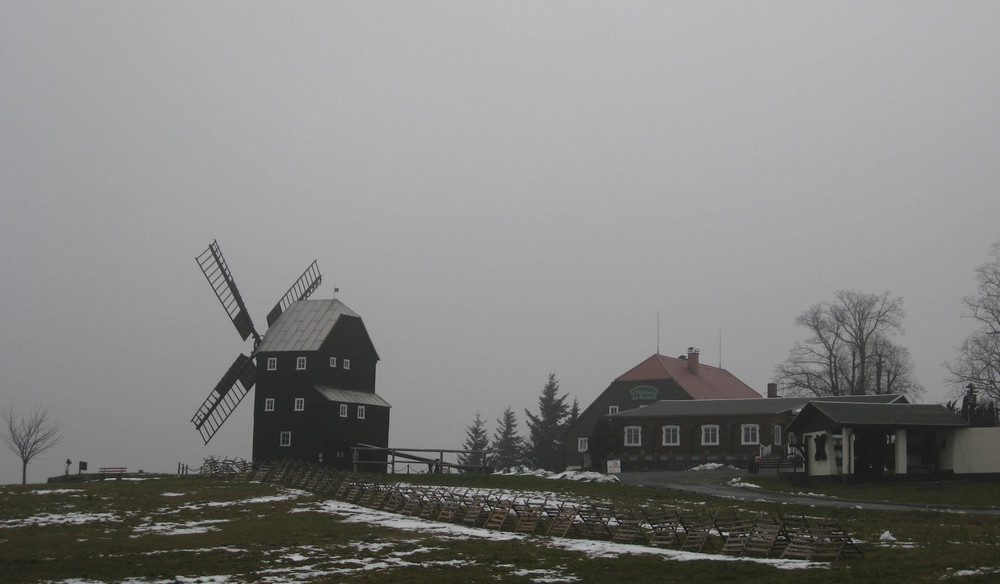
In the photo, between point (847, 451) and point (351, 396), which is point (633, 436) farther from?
point (847, 451)

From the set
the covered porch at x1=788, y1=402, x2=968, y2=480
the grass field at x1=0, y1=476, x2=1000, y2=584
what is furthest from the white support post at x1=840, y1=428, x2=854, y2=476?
the grass field at x1=0, y1=476, x2=1000, y2=584

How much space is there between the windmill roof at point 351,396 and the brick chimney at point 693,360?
1093 inches

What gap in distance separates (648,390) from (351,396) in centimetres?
2559

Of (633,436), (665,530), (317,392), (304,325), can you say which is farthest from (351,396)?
(665,530)

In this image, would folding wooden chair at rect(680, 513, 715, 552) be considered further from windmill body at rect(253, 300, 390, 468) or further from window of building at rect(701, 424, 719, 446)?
window of building at rect(701, 424, 719, 446)

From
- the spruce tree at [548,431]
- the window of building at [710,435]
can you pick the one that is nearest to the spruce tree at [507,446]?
the spruce tree at [548,431]

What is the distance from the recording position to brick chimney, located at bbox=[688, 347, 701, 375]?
8544 cm

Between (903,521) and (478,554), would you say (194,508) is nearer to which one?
(478,554)

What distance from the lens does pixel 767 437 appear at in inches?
2660

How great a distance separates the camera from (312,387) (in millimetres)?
64750

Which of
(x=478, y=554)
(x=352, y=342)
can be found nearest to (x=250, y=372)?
(x=352, y=342)

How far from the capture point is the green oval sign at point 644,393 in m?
81.5

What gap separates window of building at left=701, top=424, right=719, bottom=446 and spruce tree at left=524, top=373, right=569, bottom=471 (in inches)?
1424

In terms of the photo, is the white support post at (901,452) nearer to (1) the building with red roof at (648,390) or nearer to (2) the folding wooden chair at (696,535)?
(2) the folding wooden chair at (696,535)
